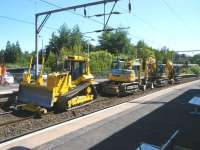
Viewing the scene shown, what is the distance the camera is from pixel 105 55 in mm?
69188

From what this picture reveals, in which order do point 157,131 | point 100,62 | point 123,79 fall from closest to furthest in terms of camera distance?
point 157,131
point 123,79
point 100,62

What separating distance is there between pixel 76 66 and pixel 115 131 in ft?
27.9

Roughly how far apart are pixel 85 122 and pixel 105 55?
5627 centimetres

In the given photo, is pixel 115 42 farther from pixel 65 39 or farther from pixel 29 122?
pixel 29 122

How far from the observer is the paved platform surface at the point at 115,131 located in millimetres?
9859

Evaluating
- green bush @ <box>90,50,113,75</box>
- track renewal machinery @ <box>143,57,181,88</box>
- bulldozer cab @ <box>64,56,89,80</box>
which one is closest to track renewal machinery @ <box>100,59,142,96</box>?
track renewal machinery @ <box>143,57,181,88</box>

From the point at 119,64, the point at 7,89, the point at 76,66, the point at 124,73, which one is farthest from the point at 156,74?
the point at 76,66

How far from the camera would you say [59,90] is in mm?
17281

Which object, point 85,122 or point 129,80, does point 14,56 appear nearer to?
point 129,80

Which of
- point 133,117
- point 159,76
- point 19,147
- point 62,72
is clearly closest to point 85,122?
point 133,117

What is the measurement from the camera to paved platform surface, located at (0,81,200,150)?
9.86 m

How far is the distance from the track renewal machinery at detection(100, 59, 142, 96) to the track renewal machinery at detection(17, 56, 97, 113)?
475 cm

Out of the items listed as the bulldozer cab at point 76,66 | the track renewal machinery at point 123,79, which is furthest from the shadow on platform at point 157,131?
the track renewal machinery at point 123,79

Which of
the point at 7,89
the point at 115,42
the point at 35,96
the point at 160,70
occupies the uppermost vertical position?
the point at 115,42
